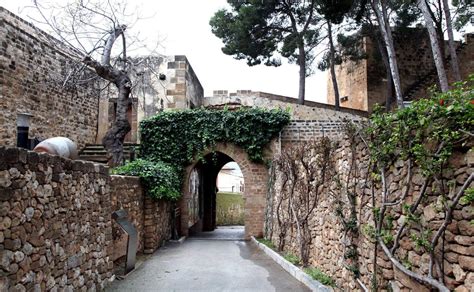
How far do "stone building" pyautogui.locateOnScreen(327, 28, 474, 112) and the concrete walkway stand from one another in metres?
15.8

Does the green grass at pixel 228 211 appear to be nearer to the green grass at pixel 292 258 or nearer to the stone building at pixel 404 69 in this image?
the stone building at pixel 404 69

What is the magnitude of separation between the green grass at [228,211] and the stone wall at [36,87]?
9.92m

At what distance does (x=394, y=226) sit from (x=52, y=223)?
131 inches

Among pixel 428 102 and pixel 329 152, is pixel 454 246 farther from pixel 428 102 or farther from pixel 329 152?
pixel 329 152

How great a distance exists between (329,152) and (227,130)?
23.1 feet

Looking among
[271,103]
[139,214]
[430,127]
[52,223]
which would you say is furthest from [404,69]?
[52,223]

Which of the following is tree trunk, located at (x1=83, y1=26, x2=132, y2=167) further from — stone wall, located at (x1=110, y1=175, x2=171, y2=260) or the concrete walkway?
the concrete walkway

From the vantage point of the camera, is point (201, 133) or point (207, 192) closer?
point (201, 133)

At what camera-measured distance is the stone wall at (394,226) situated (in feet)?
8.91

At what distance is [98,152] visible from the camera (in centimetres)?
1382

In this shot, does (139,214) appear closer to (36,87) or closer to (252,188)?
(252,188)

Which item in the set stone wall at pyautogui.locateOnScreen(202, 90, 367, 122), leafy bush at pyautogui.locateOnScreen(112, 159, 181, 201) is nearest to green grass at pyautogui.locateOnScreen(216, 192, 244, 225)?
stone wall at pyautogui.locateOnScreen(202, 90, 367, 122)

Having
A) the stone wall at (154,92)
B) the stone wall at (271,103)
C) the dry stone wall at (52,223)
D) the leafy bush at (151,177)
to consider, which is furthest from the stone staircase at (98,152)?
the dry stone wall at (52,223)

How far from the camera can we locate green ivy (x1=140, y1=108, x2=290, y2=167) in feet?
41.7
